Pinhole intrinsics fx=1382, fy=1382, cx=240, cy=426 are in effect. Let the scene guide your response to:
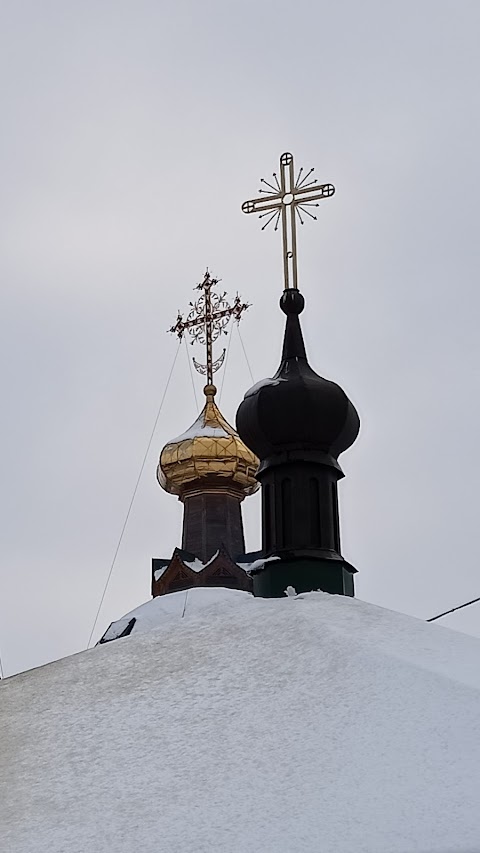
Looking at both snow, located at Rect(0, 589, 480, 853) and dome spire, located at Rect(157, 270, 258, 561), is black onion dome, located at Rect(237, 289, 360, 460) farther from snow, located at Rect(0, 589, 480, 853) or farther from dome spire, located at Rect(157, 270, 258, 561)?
dome spire, located at Rect(157, 270, 258, 561)

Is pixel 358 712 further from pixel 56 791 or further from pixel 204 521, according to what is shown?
pixel 204 521

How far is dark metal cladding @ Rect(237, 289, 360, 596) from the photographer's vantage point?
970cm

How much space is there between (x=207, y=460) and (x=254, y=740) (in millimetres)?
16240

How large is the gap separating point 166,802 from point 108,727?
1.01 metres

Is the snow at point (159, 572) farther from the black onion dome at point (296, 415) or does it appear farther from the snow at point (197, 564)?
the black onion dome at point (296, 415)

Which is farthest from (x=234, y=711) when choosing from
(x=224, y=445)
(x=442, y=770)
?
(x=224, y=445)

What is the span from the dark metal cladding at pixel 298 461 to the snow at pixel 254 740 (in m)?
1.29

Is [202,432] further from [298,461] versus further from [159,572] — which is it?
[298,461]

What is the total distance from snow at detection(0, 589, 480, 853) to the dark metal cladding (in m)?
1.29

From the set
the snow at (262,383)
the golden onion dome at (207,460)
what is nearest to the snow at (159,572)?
the golden onion dome at (207,460)

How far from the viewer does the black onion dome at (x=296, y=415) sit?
1029 centimetres

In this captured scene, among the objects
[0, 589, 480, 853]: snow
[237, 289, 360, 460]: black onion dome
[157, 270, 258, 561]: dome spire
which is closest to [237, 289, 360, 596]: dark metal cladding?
[237, 289, 360, 460]: black onion dome

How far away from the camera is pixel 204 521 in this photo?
23.1 m

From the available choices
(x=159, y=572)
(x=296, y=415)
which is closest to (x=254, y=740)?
(x=296, y=415)
